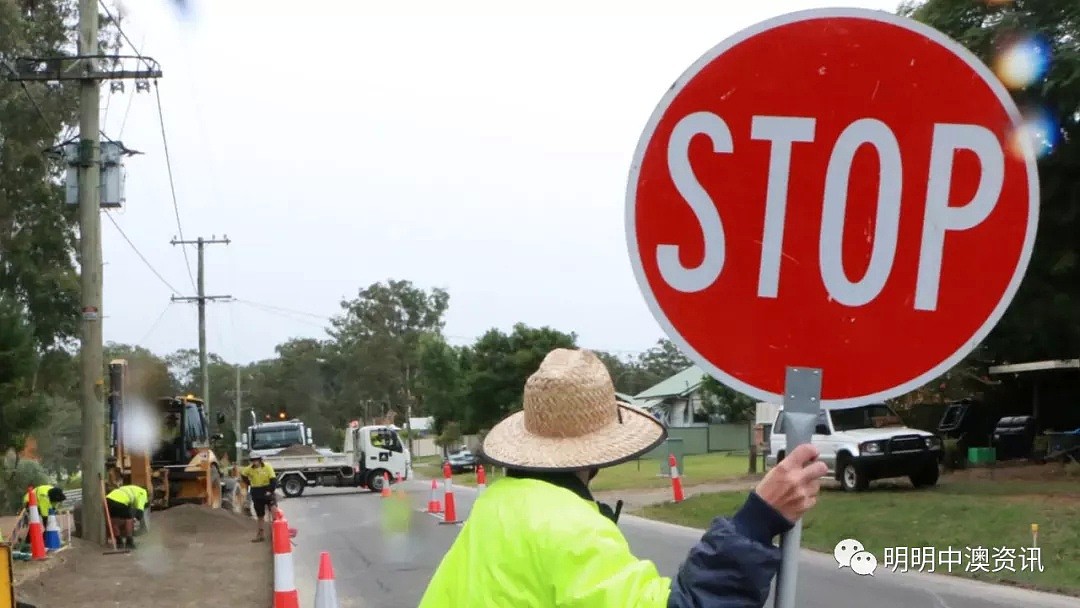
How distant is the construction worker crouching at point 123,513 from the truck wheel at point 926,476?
14.1 metres

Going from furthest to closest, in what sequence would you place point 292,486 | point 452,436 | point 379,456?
point 452,436
point 379,456
point 292,486

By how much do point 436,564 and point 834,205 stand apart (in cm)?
1431

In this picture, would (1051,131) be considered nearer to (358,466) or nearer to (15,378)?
(15,378)

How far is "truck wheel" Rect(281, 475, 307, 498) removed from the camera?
3978cm

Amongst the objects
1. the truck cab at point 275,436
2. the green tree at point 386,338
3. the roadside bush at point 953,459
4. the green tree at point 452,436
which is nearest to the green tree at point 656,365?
the green tree at point 386,338

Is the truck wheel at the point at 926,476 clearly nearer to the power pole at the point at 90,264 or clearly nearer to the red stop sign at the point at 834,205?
the power pole at the point at 90,264

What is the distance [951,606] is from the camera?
38.4ft

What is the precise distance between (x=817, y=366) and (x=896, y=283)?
8.4 inches

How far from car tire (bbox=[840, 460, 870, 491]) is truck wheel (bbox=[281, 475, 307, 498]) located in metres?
21.9

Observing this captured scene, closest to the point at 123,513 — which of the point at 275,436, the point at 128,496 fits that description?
the point at 128,496

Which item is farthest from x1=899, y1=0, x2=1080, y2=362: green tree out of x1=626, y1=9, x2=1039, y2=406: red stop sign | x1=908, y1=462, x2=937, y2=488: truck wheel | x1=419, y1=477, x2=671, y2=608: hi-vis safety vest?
x1=419, y1=477, x2=671, y2=608: hi-vis safety vest

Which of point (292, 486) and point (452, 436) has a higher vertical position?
point (292, 486)

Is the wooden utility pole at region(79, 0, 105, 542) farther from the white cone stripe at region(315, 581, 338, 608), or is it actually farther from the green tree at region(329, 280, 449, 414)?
the green tree at region(329, 280, 449, 414)

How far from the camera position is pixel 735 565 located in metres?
1.91
